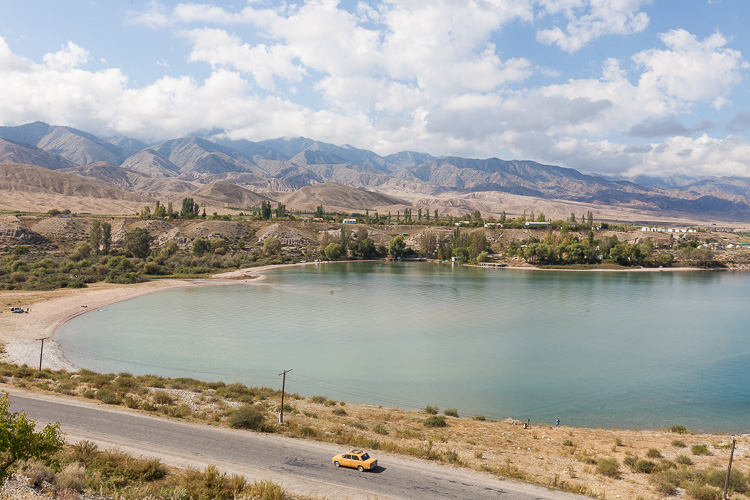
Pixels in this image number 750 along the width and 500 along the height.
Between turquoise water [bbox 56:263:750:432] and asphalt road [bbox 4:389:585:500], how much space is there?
1137 cm

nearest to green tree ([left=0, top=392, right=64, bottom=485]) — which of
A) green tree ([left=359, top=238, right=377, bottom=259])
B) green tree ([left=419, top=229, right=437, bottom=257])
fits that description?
green tree ([left=359, top=238, right=377, bottom=259])

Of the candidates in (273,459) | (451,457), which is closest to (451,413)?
(451,457)

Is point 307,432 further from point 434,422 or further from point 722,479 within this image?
point 722,479

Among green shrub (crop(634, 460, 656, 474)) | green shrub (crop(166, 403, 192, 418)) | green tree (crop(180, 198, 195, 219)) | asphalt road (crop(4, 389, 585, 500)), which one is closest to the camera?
asphalt road (crop(4, 389, 585, 500))

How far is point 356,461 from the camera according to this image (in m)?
15.6

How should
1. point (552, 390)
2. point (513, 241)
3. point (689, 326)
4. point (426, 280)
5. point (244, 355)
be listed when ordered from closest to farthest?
point (552, 390), point (244, 355), point (689, 326), point (426, 280), point (513, 241)

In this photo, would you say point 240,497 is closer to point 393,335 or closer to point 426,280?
point 393,335

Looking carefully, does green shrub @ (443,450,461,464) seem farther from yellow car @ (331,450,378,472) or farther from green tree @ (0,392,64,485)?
green tree @ (0,392,64,485)

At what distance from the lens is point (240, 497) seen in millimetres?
12422

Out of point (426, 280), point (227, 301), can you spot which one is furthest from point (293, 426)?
point (426, 280)

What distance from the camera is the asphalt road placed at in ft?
47.0

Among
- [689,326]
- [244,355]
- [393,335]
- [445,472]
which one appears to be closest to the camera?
[445,472]

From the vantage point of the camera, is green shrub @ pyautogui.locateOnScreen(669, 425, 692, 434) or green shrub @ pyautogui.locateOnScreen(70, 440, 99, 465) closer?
green shrub @ pyautogui.locateOnScreen(70, 440, 99, 465)

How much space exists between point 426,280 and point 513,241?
166ft
